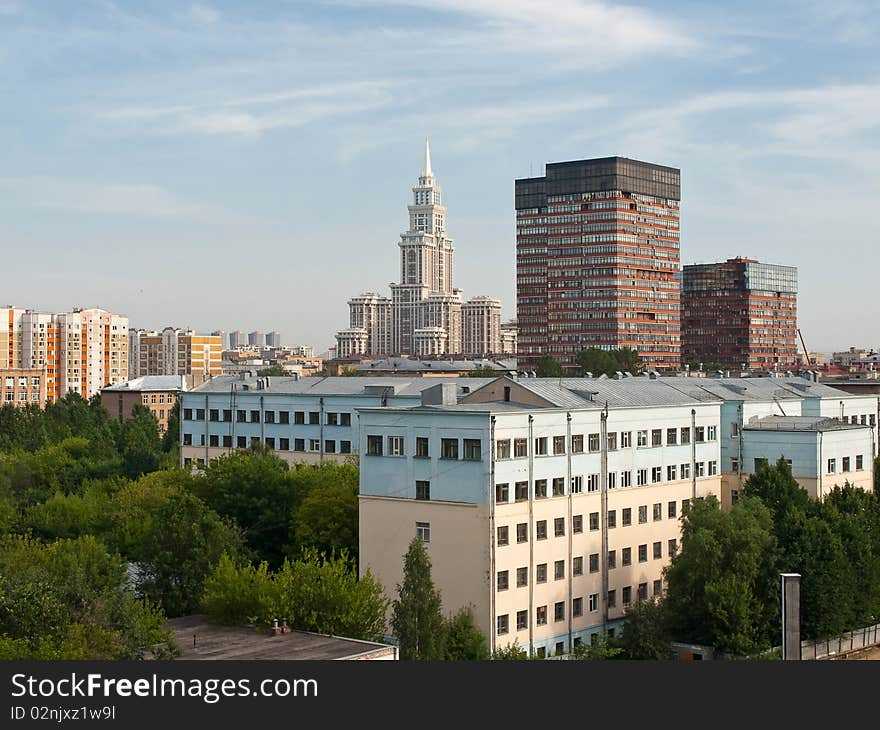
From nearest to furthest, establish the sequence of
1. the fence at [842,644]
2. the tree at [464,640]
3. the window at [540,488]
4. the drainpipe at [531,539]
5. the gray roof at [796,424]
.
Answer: the tree at [464,640], the drainpipe at [531,539], the fence at [842,644], the window at [540,488], the gray roof at [796,424]

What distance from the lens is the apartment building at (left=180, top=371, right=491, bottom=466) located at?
254 feet

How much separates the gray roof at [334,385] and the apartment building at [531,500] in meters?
21.9

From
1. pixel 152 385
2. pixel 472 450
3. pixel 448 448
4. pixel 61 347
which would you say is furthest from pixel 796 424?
pixel 61 347

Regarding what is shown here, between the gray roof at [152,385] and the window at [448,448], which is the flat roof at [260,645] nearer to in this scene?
the window at [448,448]

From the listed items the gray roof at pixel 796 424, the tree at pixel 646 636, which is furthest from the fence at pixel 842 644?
the gray roof at pixel 796 424

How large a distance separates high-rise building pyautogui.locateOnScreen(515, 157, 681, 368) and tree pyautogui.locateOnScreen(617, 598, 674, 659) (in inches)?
5401

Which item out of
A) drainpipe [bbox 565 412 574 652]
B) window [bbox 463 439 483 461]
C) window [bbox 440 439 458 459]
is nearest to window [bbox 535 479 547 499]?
drainpipe [bbox 565 412 574 652]

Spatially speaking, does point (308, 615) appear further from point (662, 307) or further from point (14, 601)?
point (662, 307)

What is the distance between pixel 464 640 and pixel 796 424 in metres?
25.9

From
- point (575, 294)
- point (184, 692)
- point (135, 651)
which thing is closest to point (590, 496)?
point (135, 651)

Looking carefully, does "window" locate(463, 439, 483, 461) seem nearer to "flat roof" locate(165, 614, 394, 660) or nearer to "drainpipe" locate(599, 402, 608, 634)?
"drainpipe" locate(599, 402, 608, 634)

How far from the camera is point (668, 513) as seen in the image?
177 ft

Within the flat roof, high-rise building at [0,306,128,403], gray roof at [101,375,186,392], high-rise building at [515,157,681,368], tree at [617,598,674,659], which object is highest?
high-rise building at [515,157,681,368]

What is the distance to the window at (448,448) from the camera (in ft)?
148
